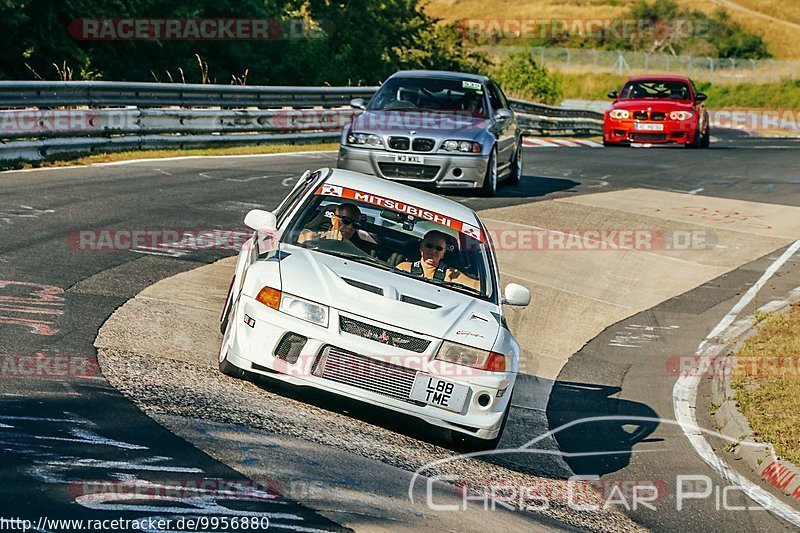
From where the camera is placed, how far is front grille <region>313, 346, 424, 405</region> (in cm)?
708

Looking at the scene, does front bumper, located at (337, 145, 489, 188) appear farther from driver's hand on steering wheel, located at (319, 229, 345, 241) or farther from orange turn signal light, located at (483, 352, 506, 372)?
orange turn signal light, located at (483, 352, 506, 372)

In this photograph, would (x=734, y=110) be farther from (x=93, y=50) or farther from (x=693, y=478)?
(x=693, y=478)

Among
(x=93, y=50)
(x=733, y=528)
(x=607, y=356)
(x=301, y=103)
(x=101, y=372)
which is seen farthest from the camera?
(x=93, y=50)

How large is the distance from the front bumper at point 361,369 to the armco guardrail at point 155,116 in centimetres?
1042

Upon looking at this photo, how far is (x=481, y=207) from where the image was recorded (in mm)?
16781

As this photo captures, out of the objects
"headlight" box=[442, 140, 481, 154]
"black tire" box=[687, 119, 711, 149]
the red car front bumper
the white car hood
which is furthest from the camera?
"black tire" box=[687, 119, 711, 149]

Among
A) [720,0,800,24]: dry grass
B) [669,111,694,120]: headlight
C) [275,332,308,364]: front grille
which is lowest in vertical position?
[669,111,694,120]: headlight

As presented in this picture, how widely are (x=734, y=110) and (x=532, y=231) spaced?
52957 millimetres

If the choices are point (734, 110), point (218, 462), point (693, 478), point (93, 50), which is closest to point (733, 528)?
point (693, 478)

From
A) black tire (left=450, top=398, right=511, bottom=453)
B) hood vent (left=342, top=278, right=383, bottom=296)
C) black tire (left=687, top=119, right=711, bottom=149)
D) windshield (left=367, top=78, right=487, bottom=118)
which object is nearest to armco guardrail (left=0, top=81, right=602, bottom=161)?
windshield (left=367, top=78, right=487, bottom=118)

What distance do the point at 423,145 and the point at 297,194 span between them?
24.3 ft

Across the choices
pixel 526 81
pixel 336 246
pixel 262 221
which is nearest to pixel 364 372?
pixel 336 246

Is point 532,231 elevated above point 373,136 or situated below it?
below

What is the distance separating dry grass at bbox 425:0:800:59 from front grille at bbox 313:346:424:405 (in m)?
90.4
